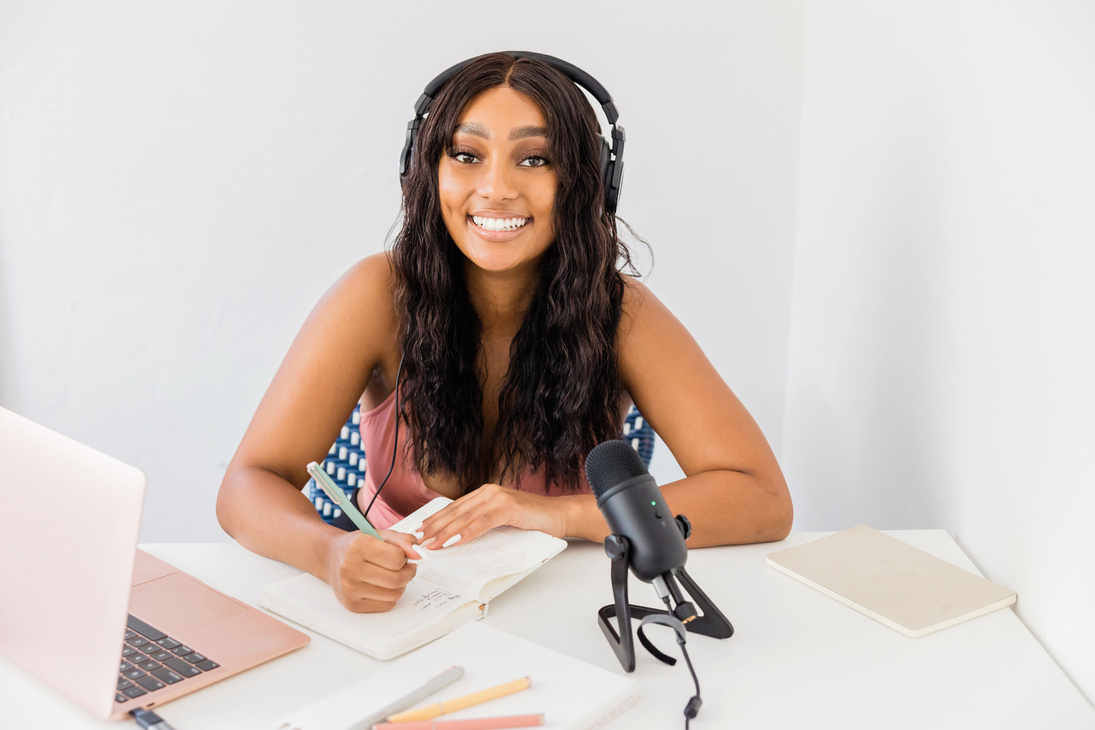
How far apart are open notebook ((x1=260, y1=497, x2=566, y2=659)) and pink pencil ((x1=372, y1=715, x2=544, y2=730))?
0.47 ft

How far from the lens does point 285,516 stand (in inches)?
42.1

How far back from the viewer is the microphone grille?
33.7 inches

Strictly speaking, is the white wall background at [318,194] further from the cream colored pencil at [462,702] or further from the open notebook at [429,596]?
the cream colored pencil at [462,702]

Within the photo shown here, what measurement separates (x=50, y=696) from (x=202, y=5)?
1528 mm

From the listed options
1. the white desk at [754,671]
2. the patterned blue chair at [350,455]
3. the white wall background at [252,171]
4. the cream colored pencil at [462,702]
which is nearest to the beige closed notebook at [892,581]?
the white desk at [754,671]

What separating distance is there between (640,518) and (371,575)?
0.27 meters

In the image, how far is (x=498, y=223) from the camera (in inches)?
52.2

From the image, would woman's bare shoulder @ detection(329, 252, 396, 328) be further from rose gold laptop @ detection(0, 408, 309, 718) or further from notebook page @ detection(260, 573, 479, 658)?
rose gold laptop @ detection(0, 408, 309, 718)

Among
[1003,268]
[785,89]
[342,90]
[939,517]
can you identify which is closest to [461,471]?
[939,517]

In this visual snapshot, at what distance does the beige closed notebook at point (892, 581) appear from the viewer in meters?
0.94

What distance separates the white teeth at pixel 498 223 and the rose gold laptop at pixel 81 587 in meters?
0.68

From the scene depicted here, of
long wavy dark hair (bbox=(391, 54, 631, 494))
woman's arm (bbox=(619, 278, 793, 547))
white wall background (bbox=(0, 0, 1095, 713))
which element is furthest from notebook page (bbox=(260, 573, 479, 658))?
white wall background (bbox=(0, 0, 1095, 713))

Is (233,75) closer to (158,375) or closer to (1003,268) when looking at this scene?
(158,375)

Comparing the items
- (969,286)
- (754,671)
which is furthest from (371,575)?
(969,286)
